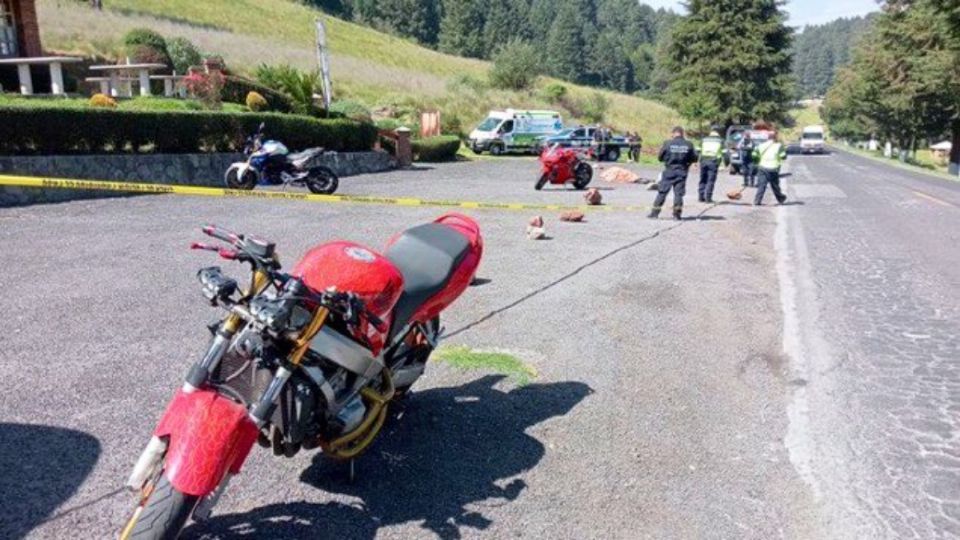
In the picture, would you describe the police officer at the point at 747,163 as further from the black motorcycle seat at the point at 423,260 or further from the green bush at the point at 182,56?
the green bush at the point at 182,56

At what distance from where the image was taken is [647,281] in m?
8.33

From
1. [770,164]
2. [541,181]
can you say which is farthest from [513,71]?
[770,164]

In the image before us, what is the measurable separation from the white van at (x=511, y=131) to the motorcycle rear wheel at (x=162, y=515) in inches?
1311

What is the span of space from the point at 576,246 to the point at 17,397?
742 centimetres

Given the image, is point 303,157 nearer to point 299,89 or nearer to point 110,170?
point 110,170

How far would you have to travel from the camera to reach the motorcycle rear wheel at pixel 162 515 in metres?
2.66

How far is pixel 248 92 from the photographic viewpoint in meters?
24.8

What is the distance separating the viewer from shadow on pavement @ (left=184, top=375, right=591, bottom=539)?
132 inches

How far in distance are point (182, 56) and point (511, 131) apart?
1560cm

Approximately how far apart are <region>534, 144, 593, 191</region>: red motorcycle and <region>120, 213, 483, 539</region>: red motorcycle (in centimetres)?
1636

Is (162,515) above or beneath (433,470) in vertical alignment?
above

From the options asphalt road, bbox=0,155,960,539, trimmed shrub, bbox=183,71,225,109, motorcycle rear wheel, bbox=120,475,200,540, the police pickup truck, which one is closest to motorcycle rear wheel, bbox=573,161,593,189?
trimmed shrub, bbox=183,71,225,109

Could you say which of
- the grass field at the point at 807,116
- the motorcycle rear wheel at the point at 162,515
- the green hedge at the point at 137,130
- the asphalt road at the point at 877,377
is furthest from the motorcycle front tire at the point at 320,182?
the grass field at the point at 807,116

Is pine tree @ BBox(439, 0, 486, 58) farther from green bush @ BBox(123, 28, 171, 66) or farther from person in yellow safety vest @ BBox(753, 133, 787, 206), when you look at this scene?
person in yellow safety vest @ BBox(753, 133, 787, 206)
